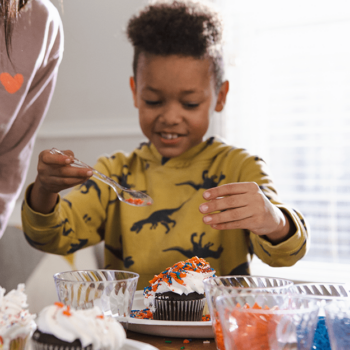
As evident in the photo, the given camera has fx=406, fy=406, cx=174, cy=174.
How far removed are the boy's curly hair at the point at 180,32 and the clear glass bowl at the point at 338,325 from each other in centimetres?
74

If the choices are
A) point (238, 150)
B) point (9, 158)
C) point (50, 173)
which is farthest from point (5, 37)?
point (238, 150)

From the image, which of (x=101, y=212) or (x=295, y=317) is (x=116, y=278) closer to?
(x=295, y=317)

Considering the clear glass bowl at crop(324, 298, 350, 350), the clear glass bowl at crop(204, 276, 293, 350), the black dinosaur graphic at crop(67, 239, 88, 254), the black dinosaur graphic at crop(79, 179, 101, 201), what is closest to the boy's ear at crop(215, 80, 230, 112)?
the black dinosaur graphic at crop(79, 179, 101, 201)

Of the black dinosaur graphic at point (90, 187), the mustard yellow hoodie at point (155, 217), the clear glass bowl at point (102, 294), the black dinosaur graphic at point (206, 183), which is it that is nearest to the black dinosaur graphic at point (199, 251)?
the mustard yellow hoodie at point (155, 217)

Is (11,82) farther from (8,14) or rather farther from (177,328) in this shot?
(177,328)

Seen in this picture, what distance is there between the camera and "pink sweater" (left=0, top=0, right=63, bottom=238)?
1.01 m

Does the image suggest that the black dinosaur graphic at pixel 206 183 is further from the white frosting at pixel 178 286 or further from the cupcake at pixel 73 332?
the cupcake at pixel 73 332

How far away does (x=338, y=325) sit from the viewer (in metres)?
0.40

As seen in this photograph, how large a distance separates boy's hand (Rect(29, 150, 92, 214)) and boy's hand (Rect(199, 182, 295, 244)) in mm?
254

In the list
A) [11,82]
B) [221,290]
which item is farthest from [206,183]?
[221,290]

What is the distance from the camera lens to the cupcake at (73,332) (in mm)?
363

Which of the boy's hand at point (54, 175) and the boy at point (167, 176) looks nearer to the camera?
the boy's hand at point (54, 175)

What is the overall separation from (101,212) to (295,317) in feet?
2.63

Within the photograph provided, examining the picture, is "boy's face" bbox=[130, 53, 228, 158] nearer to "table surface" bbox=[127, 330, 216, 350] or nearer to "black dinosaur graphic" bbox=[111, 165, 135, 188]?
"black dinosaur graphic" bbox=[111, 165, 135, 188]
